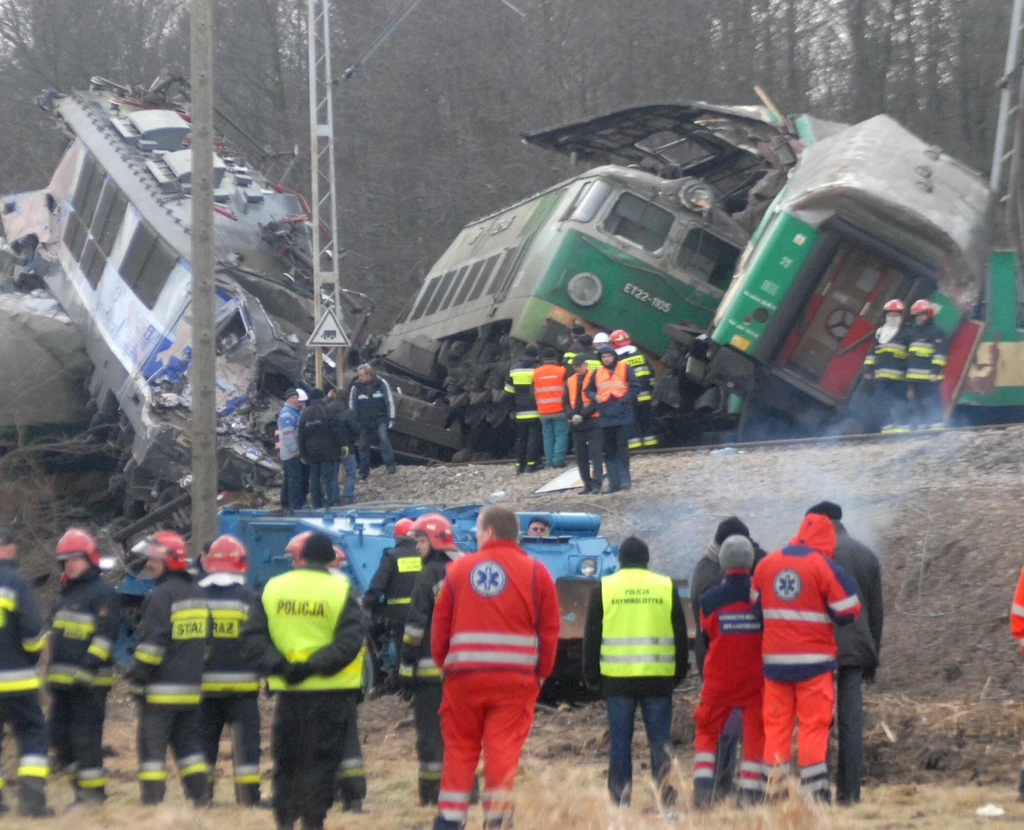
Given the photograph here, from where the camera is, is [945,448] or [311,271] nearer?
[945,448]

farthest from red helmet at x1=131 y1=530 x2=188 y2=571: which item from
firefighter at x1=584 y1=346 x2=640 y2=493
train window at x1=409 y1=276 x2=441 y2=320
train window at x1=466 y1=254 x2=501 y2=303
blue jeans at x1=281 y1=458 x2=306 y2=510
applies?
train window at x1=409 y1=276 x2=441 y2=320

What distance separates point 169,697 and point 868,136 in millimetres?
10782

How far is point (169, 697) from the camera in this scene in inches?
264

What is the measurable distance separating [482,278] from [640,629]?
43.7ft

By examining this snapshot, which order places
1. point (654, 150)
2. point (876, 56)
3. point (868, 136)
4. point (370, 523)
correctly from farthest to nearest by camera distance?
1. point (876, 56)
2. point (654, 150)
3. point (868, 136)
4. point (370, 523)

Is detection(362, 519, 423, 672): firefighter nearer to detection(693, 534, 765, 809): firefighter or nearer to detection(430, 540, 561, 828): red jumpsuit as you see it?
detection(693, 534, 765, 809): firefighter

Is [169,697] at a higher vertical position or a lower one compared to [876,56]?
lower

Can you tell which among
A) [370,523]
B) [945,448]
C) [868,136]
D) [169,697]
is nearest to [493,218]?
[868,136]

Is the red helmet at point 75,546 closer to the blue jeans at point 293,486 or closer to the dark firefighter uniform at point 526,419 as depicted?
the blue jeans at point 293,486

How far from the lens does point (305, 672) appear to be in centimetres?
564

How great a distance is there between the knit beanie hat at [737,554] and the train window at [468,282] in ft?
43.9

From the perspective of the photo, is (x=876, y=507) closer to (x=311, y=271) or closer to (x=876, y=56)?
(x=311, y=271)

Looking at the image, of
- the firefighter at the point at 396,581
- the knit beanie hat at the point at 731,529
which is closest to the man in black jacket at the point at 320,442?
the firefighter at the point at 396,581

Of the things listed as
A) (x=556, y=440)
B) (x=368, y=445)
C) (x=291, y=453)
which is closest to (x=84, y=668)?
(x=291, y=453)
